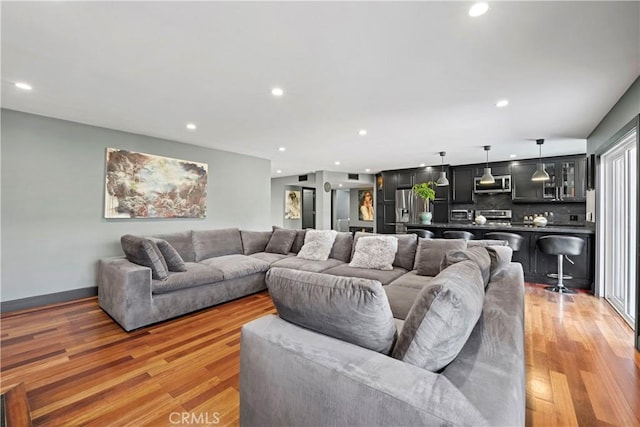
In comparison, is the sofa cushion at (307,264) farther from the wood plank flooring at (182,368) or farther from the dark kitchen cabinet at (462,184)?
the dark kitchen cabinet at (462,184)

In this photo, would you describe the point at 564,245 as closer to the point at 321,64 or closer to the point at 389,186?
the point at 321,64

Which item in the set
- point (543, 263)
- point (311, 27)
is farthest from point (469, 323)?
point (543, 263)

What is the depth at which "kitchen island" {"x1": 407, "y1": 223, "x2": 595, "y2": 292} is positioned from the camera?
4.07m

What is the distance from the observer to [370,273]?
3166 mm

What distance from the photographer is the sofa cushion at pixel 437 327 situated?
1.03m

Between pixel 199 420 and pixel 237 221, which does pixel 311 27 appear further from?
pixel 237 221

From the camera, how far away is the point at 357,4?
158 cm

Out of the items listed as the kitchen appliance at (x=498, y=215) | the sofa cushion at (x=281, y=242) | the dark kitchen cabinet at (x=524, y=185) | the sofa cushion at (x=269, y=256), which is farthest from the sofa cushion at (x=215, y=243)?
the dark kitchen cabinet at (x=524, y=185)

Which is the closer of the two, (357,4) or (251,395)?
(251,395)

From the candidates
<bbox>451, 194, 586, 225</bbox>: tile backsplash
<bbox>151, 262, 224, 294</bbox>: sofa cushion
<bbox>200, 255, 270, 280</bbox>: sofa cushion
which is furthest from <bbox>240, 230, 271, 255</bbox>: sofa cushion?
<bbox>451, 194, 586, 225</bbox>: tile backsplash

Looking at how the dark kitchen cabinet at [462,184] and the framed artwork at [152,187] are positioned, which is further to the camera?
the dark kitchen cabinet at [462,184]

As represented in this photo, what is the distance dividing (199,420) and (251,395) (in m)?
0.55
